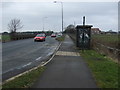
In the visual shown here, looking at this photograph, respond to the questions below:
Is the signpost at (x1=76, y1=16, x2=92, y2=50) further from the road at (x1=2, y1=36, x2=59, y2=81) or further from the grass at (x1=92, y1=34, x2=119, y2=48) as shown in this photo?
the road at (x1=2, y1=36, x2=59, y2=81)

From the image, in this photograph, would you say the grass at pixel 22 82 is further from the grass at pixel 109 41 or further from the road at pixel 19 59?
the grass at pixel 109 41

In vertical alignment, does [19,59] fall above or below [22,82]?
below

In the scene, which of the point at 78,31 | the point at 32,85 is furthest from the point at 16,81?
the point at 78,31

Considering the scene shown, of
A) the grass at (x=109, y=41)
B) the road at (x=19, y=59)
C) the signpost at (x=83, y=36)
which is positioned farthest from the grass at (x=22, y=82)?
the signpost at (x=83, y=36)

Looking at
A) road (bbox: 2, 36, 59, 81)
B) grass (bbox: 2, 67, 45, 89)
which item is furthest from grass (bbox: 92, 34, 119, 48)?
grass (bbox: 2, 67, 45, 89)

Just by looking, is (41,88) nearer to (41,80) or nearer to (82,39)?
(41,80)

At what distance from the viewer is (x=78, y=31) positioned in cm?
2208

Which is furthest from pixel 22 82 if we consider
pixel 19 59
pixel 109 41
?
pixel 109 41

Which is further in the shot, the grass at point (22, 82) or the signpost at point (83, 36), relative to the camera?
the signpost at point (83, 36)

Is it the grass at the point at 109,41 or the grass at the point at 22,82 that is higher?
the grass at the point at 109,41

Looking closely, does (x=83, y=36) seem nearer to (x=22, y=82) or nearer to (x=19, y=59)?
(x=19, y=59)

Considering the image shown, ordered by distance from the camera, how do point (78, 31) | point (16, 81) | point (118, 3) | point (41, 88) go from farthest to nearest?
point (78, 31), point (118, 3), point (16, 81), point (41, 88)

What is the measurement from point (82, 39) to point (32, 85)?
15.7 metres

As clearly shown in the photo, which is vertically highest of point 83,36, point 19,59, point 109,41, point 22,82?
point 83,36
